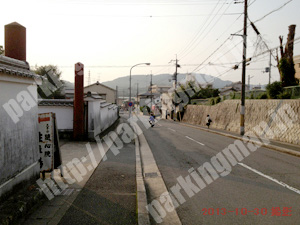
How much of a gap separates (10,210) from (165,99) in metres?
60.7

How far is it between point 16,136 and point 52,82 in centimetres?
3986

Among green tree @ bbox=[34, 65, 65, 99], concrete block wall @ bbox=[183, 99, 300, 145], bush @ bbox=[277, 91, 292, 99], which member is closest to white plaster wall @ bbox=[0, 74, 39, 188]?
concrete block wall @ bbox=[183, 99, 300, 145]

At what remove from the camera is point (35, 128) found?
6266 mm

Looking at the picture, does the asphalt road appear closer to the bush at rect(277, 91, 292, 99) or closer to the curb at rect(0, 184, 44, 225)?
the curb at rect(0, 184, 44, 225)

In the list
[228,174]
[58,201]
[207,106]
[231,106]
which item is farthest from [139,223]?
[207,106]

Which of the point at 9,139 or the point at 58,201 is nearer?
the point at 9,139

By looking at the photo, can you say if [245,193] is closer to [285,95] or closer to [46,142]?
[46,142]

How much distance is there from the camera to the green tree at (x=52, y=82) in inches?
1538

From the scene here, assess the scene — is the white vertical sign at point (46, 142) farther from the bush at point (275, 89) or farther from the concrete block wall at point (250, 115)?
the bush at point (275, 89)

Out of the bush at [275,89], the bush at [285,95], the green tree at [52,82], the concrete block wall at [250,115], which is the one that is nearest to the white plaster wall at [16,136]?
the concrete block wall at [250,115]

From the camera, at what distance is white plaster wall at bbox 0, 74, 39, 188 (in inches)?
183

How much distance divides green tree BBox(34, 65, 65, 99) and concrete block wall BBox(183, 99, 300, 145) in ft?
80.4

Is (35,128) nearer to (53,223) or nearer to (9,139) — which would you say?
(9,139)

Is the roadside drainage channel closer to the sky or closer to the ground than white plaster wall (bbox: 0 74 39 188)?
closer to the ground
